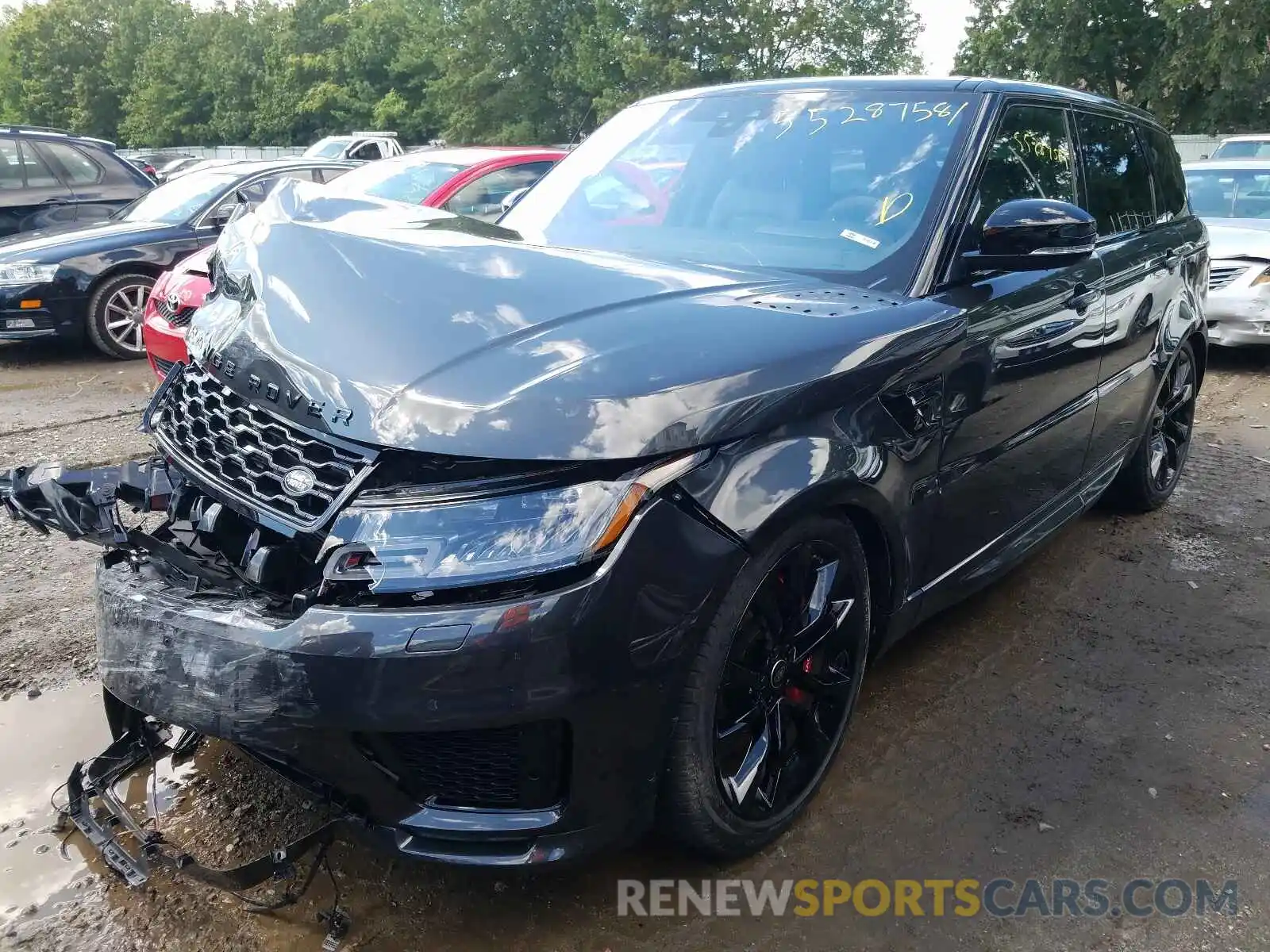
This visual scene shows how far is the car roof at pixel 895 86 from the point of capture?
312cm

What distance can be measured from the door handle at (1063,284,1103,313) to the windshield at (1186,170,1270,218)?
6622 mm

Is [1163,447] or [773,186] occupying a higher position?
[773,186]

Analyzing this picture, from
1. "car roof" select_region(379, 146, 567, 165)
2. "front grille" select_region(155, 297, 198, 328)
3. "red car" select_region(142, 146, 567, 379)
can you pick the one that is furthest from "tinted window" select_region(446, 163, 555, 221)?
"front grille" select_region(155, 297, 198, 328)

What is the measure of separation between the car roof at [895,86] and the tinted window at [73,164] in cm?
803

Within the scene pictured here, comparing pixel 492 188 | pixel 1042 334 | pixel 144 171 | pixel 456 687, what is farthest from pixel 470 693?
pixel 144 171

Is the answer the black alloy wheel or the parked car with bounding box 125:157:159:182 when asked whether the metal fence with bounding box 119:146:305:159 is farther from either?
the black alloy wheel

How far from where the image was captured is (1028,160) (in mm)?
3199

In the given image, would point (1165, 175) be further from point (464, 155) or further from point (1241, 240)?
point (464, 155)

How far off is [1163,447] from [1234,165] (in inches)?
233

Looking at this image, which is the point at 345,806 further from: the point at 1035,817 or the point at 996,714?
the point at 996,714

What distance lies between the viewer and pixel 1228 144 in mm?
14617

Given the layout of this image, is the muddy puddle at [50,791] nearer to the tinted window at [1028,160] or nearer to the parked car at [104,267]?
the tinted window at [1028,160]

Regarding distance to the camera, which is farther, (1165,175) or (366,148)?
(366,148)

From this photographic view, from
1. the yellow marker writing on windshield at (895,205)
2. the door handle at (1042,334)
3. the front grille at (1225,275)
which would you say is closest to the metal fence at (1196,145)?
the front grille at (1225,275)
